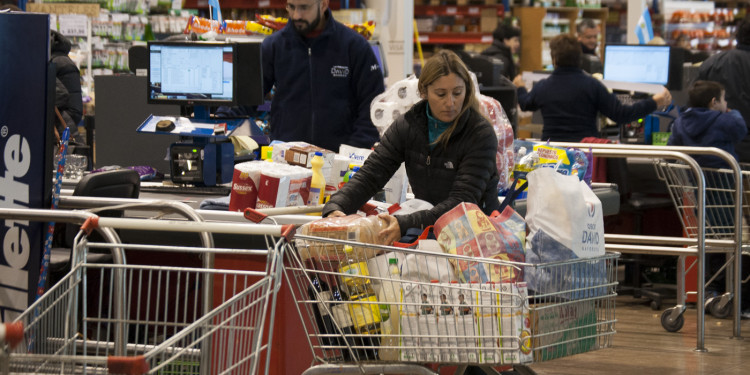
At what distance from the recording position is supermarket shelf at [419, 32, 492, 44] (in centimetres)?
1402

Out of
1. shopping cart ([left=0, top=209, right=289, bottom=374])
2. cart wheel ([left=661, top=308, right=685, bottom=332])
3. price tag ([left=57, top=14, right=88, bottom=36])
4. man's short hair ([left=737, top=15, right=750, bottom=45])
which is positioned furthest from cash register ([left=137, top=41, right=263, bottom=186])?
price tag ([left=57, top=14, right=88, bottom=36])

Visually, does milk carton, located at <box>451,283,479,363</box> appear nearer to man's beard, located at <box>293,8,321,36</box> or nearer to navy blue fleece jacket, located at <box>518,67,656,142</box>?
man's beard, located at <box>293,8,321,36</box>

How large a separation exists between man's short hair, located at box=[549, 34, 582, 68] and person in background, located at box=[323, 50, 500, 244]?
12.1 feet

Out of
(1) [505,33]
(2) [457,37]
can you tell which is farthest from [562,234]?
(2) [457,37]

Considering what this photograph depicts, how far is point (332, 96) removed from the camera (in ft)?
16.4

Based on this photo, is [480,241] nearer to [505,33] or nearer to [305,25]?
[305,25]

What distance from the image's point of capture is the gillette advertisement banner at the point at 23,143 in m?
3.04

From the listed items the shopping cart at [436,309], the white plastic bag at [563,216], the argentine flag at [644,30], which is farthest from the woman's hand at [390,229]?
the argentine flag at [644,30]

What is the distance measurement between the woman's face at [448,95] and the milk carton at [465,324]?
33.0 inches

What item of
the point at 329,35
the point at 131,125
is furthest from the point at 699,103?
the point at 131,125

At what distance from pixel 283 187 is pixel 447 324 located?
1.11 metres

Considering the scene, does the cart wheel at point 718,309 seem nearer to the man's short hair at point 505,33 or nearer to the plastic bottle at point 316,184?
the plastic bottle at point 316,184

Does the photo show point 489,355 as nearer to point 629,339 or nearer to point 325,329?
point 325,329

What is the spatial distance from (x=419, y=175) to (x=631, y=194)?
12.2 feet
